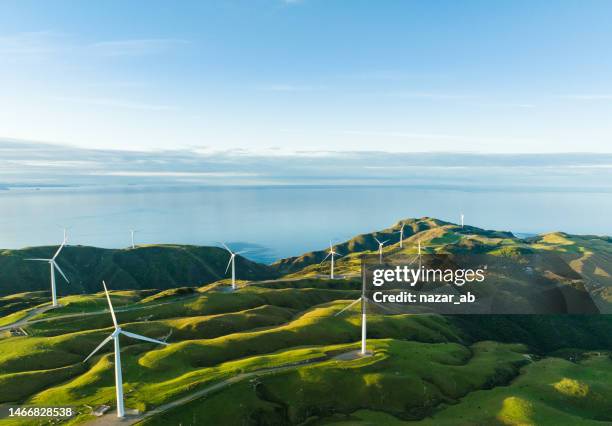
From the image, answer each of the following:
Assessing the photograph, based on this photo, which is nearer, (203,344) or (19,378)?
(19,378)

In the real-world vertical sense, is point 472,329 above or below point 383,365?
below

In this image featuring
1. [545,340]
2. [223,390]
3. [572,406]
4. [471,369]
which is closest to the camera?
[223,390]

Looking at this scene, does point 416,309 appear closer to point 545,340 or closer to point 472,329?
point 472,329

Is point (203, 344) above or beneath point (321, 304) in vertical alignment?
above

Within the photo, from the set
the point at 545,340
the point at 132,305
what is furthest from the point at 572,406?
the point at 132,305

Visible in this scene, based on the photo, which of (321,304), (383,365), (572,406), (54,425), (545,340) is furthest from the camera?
(545,340)

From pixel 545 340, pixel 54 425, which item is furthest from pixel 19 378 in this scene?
pixel 545 340

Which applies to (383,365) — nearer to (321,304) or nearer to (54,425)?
(54,425)

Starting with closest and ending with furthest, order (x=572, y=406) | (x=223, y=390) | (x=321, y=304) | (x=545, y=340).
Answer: (x=223, y=390), (x=572, y=406), (x=321, y=304), (x=545, y=340)

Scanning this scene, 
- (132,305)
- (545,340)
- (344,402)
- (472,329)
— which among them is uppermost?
(344,402)
